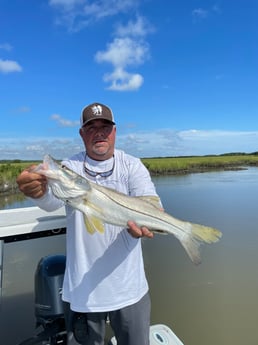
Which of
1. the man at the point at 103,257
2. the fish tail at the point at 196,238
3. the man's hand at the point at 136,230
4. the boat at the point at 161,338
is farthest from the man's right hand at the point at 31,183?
the boat at the point at 161,338

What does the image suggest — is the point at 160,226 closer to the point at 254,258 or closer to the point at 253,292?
the point at 253,292

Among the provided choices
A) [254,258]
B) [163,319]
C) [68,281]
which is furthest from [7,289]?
[254,258]

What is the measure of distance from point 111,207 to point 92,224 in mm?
180

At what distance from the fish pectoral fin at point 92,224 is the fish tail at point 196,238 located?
2.15 ft

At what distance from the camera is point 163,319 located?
5.28 meters

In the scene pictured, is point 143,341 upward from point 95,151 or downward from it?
downward

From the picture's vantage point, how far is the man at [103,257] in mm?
A: 2520

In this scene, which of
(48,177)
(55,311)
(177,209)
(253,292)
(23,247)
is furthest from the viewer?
(177,209)

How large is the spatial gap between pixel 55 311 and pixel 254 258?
5.72 metres

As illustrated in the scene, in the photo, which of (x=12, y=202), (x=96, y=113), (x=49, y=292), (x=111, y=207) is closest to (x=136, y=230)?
(x=111, y=207)

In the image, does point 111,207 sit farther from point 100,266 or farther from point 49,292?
point 49,292

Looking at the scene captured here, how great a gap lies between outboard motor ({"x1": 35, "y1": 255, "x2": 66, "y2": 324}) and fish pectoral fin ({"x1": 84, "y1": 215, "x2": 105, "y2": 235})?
128 centimetres

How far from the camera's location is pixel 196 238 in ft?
8.15

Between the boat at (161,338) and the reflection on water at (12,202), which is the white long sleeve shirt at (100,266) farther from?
the reflection on water at (12,202)
